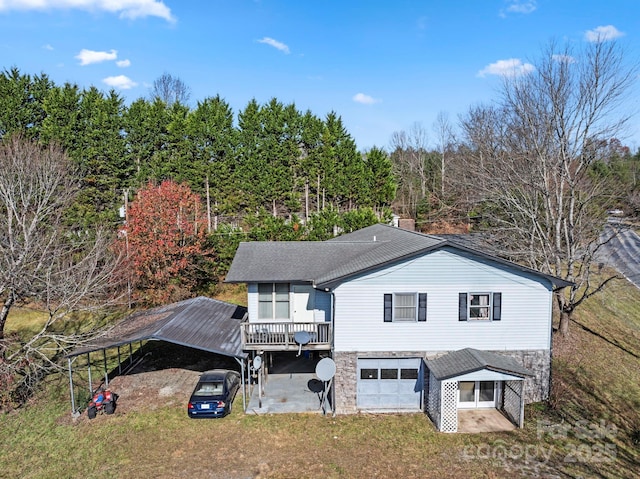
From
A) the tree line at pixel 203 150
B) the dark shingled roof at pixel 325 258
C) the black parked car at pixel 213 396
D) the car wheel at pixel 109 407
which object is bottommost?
the car wheel at pixel 109 407

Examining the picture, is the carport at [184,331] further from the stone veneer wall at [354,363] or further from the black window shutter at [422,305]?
the black window shutter at [422,305]

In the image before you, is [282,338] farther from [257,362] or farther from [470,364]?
[470,364]

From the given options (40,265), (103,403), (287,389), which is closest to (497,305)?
(287,389)

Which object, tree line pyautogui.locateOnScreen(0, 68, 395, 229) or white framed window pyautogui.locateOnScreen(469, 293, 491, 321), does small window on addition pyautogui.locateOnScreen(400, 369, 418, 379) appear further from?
tree line pyautogui.locateOnScreen(0, 68, 395, 229)

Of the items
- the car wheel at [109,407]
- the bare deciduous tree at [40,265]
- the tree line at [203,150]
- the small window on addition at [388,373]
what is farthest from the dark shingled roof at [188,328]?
the tree line at [203,150]

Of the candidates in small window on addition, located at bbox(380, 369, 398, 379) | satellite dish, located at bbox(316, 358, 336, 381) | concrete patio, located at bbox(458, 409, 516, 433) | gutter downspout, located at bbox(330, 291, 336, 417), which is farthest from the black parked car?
concrete patio, located at bbox(458, 409, 516, 433)
